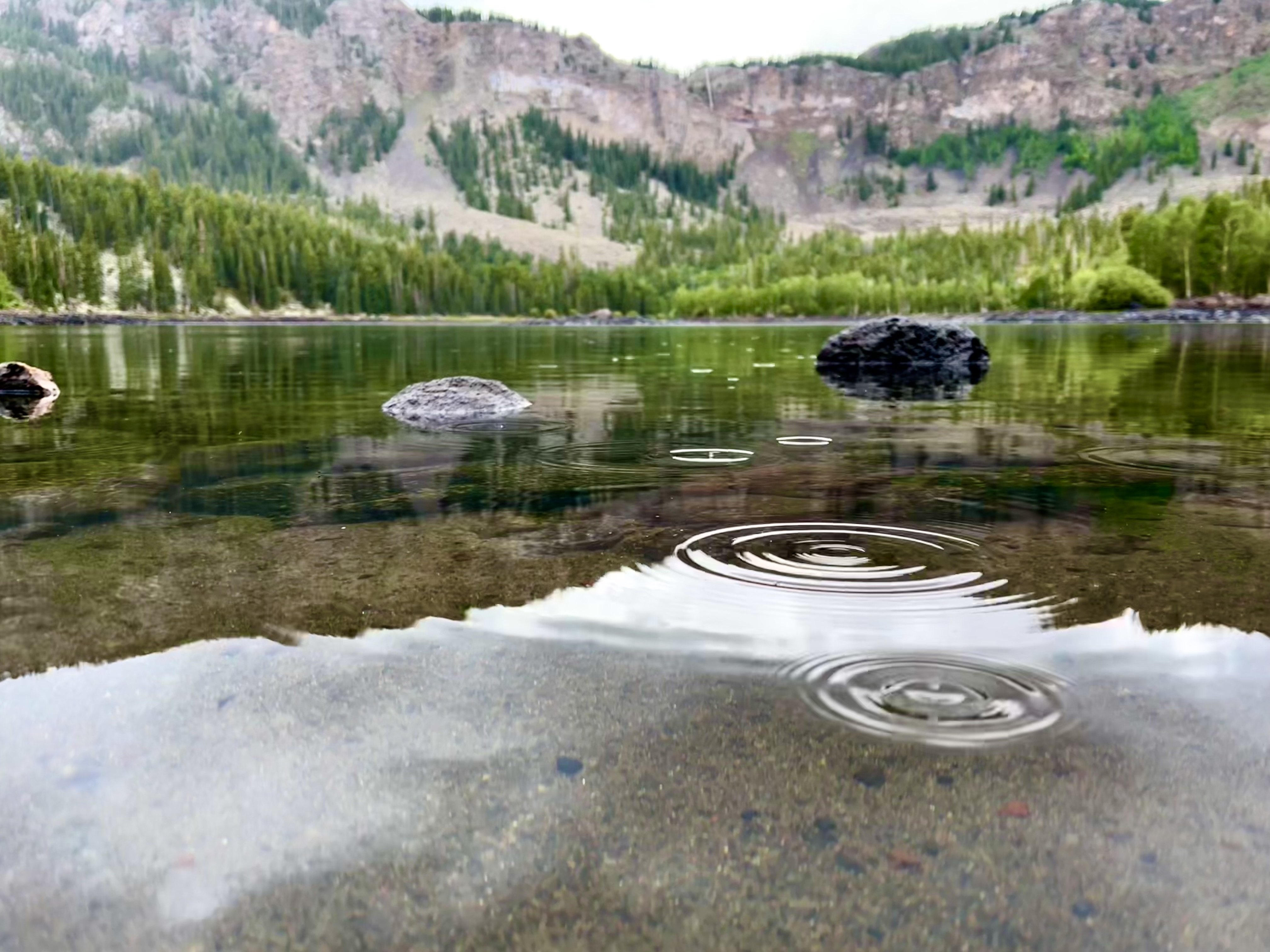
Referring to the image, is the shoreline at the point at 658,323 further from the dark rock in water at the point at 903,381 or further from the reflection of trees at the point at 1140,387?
the dark rock in water at the point at 903,381

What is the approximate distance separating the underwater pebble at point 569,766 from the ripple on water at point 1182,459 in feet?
32.1

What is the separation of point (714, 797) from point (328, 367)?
35.6m

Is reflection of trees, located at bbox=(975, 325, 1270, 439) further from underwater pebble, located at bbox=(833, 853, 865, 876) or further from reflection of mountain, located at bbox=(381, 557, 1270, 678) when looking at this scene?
underwater pebble, located at bbox=(833, 853, 865, 876)

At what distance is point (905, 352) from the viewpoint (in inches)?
1334

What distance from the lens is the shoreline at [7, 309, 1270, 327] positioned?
10681 cm

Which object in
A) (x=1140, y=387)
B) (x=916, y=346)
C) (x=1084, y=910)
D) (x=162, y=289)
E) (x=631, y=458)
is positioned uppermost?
(x=162, y=289)

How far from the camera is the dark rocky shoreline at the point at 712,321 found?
106000 mm

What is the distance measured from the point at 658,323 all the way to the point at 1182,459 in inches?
7479

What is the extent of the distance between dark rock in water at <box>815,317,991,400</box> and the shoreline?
192 feet

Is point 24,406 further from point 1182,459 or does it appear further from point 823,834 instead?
point 823,834

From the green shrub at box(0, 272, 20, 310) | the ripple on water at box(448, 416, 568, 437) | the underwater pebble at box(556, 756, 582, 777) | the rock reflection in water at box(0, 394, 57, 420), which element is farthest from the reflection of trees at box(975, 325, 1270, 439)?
the green shrub at box(0, 272, 20, 310)

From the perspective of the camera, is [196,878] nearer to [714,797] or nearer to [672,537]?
[714,797]

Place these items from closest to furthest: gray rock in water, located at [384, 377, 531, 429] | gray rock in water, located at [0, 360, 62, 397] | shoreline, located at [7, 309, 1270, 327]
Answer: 1. gray rock in water, located at [384, 377, 531, 429]
2. gray rock in water, located at [0, 360, 62, 397]
3. shoreline, located at [7, 309, 1270, 327]

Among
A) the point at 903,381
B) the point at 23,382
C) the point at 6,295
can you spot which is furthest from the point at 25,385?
the point at 6,295
